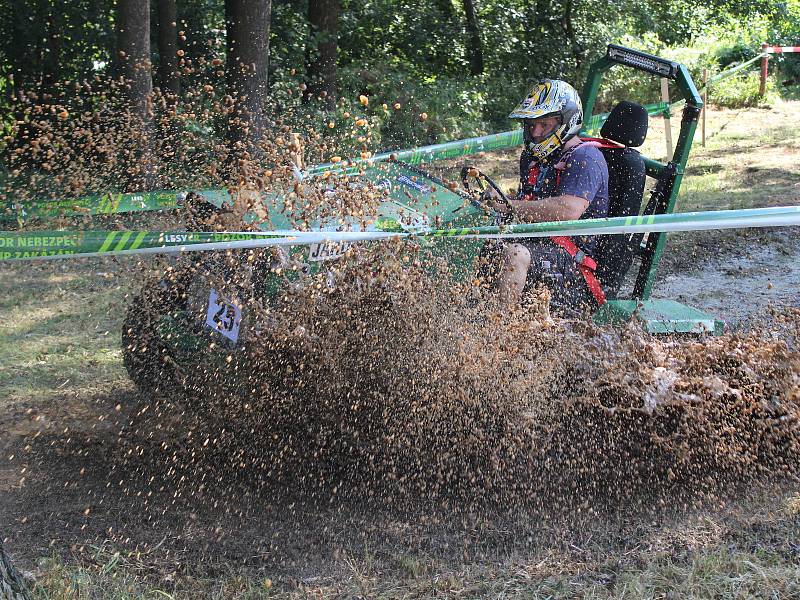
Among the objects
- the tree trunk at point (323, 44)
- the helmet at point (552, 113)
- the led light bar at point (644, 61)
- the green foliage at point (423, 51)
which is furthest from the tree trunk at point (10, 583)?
the tree trunk at point (323, 44)

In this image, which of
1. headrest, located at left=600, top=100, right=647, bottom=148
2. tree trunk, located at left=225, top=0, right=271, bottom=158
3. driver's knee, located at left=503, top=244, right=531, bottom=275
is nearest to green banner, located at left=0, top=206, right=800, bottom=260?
driver's knee, located at left=503, top=244, right=531, bottom=275

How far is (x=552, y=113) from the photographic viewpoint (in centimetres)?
523

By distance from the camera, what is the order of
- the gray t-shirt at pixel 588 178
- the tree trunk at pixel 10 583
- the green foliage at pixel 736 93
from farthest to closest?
the green foliage at pixel 736 93, the gray t-shirt at pixel 588 178, the tree trunk at pixel 10 583

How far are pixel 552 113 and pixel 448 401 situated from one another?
191 cm

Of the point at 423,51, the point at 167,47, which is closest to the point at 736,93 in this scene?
the point at 423,51

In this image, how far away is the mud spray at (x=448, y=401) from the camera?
172 inches

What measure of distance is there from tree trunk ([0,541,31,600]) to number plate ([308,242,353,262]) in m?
2.08

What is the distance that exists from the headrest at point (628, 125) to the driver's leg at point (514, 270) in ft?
3.75

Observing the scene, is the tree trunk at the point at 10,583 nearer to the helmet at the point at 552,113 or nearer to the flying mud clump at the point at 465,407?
the flying mud clump at the point at 465,407

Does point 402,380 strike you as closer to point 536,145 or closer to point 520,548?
point 520,548

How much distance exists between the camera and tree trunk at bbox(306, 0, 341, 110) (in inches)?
502

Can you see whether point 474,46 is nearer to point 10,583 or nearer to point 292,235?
point 292,235

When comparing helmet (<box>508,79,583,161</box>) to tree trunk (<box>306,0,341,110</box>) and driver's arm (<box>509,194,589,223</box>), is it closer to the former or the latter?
driver's arm (<box>509,194,589,223</box>)

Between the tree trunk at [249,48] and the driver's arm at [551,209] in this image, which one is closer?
the driver's arm at [551,209]
